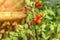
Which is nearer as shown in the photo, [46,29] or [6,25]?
[46,29]

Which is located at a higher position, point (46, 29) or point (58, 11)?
point (58, 11)

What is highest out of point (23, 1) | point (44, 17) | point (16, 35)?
point (23, 1)

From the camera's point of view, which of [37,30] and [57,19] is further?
[57,19]

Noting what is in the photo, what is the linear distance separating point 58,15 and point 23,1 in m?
0.47

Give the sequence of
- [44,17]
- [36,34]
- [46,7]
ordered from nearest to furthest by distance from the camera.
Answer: [36,34], [44,17], [46,7]

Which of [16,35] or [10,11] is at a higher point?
[10,11]

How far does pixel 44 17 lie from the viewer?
2354 millimetres

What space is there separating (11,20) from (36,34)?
0.52 m

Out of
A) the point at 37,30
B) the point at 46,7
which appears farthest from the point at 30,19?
the point at 46,7

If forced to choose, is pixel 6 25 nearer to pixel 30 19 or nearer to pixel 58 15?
pixel 30 19

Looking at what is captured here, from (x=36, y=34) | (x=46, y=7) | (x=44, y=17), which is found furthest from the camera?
(x=46, y=7)

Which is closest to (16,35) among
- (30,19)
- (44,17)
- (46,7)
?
(30,19)

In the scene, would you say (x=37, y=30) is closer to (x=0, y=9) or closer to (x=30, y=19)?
(x=30, y=19)

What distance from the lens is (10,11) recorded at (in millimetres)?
2574
